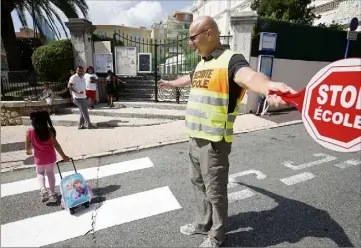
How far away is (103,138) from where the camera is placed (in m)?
6.58

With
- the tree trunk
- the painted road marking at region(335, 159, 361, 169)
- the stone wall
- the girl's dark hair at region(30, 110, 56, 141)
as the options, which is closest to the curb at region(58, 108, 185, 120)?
the stone wall

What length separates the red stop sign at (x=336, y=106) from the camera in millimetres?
1224

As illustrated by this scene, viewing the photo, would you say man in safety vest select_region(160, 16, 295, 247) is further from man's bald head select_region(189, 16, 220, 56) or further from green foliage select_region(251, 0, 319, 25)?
green foliage select_region(251, 0, 319, 25)

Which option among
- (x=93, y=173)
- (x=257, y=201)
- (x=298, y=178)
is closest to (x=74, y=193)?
(x=93, y=173)

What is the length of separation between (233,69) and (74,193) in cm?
260

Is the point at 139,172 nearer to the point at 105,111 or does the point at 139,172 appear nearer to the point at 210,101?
the point at 210,101

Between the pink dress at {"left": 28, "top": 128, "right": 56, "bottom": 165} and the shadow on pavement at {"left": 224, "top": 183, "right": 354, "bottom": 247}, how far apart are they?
8.54 ft

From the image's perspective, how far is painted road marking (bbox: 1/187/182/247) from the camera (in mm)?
2852

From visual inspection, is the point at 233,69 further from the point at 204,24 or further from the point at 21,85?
the point at 21,85

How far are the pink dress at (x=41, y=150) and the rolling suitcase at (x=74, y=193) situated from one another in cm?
41

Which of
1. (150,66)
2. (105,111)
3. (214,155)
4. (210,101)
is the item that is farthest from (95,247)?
(150,66)

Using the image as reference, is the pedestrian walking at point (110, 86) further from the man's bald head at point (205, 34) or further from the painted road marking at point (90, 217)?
the man's bald head at point (205, 34)

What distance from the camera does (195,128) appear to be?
2.38 metres

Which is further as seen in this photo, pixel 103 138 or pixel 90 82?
pixel 90 82
